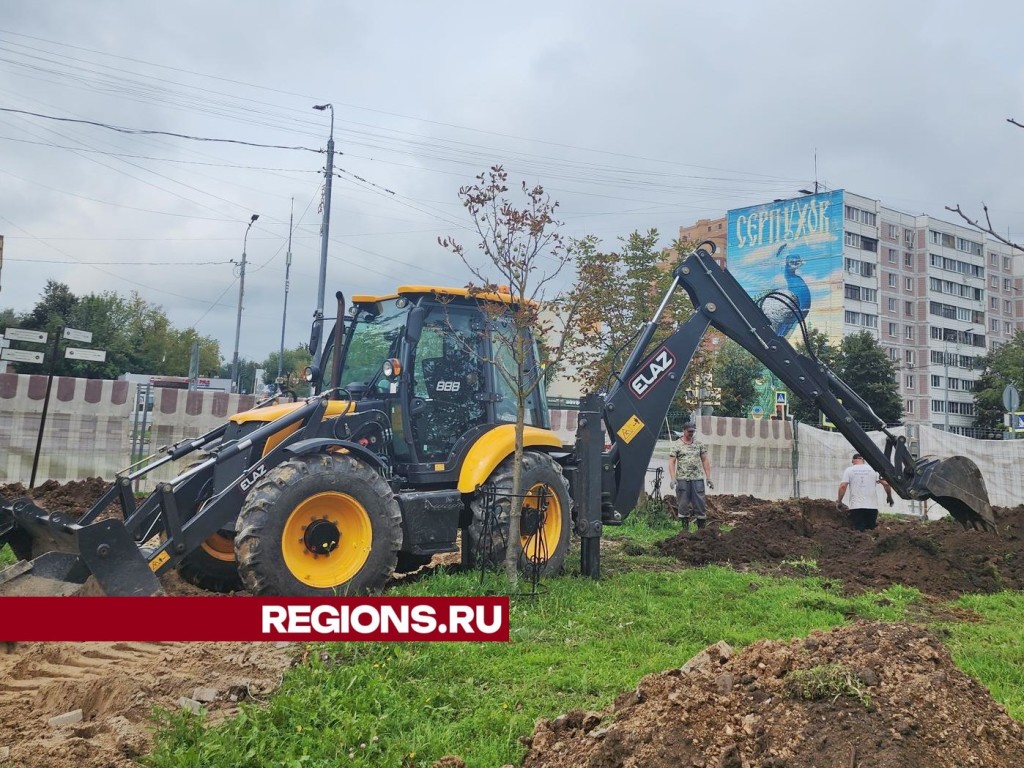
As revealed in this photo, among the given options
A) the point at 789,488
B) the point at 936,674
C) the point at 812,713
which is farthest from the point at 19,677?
the point at 789,488

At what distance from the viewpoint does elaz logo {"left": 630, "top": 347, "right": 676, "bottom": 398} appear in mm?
9234

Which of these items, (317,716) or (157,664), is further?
(157,664)

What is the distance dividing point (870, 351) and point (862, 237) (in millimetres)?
25906

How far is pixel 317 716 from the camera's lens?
436 cm

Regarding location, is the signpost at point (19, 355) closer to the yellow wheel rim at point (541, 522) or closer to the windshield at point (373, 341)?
the windshield at point (373, 341)

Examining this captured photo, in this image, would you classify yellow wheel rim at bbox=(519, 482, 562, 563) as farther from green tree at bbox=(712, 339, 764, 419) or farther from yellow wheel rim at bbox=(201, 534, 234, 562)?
green tree at bbox=(712, 339, 764, 419)

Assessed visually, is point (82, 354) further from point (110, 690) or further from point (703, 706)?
point (703, 706)

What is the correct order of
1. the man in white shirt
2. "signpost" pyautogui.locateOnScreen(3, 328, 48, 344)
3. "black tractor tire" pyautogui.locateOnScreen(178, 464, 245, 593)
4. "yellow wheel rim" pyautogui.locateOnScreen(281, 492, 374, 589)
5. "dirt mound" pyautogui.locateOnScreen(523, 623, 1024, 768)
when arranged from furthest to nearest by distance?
the man in white shirt
"signpost" pyautogui.locateOnScreen(3, 328, 48, 344)
"black tractor tire" pyautogui.locateOnScreen(178, 464, 245, 593)
"yellow wheel rim" pyautogui.locateOnScreen(281, 492, 374, 589)
"dirt mound" pyautogui.locateOnScreen(523, 623, 1024, 768)

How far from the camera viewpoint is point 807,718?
11.7ft

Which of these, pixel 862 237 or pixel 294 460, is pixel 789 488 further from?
pixel 862 237

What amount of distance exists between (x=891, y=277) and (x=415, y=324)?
234 ft

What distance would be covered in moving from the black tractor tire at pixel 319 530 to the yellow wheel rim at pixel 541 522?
1.62 meters

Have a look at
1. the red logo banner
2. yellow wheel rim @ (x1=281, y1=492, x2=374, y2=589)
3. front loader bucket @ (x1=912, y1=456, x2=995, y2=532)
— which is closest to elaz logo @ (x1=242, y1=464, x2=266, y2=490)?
yellow wheel rim @ (x1=281, y1=492, x2=374, y2=589)

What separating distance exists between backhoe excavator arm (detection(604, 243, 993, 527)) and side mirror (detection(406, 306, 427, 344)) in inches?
94.9
